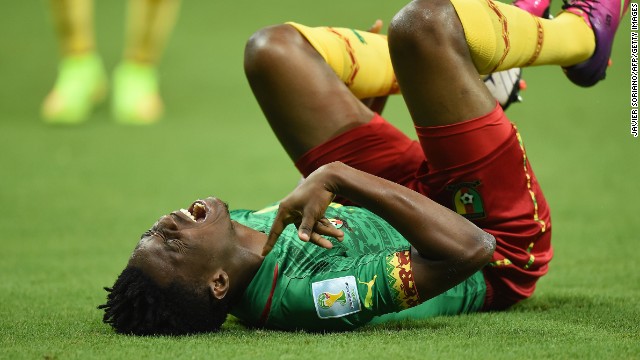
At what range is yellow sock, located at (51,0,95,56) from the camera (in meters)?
5.17

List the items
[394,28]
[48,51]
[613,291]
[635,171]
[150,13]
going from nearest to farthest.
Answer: [394,28] → [613,291] → [635,171] → [150,13] → [48,51]

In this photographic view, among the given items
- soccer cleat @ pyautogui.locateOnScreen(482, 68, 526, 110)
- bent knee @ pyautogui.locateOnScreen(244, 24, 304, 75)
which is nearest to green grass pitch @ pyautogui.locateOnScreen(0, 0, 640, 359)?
soccer cleat @ pyautogui.locateOnScreen(482, 68, 526, 110)

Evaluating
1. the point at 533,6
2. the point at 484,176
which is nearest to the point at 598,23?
the point at 533,6

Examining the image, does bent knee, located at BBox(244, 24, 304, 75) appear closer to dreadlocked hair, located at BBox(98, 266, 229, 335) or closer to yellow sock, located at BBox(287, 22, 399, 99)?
yellow sock, located at BBox(287, 22, 399, 99)

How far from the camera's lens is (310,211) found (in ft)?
6.13

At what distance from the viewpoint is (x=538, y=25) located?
88.9 inches

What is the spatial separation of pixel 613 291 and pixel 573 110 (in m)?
2.96

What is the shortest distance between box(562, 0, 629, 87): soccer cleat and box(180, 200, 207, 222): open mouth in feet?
3.20

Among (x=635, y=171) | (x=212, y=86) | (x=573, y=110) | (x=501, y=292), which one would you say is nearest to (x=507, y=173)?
(x=501, y=292)

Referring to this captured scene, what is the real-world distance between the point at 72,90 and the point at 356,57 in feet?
10.4

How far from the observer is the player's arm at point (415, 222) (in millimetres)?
1891

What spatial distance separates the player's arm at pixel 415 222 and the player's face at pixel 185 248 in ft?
0.61

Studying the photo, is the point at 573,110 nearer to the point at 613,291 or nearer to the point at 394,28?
the point at 613,291

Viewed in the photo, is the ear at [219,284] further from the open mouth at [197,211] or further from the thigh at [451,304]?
the thigh at [451,304]
